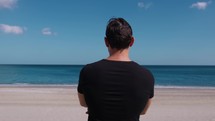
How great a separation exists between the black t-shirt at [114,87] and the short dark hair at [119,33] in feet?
0.38

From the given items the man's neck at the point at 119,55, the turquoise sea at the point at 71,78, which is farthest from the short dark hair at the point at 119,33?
the turquoise sea at the point at 71,78

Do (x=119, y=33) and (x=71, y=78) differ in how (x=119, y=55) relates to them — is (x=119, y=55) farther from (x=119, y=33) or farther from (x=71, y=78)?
(x=71, y=78)

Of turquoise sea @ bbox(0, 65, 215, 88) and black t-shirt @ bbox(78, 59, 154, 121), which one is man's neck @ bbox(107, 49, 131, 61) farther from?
turquoise sea @ bbox(0, 65, 215, 88)

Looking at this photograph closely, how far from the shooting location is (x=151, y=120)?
27.3ft

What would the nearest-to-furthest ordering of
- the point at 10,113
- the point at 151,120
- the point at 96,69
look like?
1. the point at 96,69
2. the point at 151,120
3. the point at 10,113

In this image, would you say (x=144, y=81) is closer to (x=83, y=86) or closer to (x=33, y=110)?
(x=83, y=86)

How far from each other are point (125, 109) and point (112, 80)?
21 cm

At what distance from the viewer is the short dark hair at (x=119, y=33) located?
181cm

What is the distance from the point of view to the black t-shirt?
180 cm

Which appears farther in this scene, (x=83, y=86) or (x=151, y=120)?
(x=151, y=120)

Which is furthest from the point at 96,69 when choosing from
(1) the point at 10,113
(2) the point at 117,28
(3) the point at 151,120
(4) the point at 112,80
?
(1) the point at 10,113

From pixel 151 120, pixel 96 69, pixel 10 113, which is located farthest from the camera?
pixel 10 113

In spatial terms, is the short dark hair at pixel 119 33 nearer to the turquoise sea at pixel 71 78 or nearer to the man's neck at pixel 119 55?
the man's neck at pixel 119 55

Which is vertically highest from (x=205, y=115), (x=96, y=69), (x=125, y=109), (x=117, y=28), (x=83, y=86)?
(x=117, y=28)
